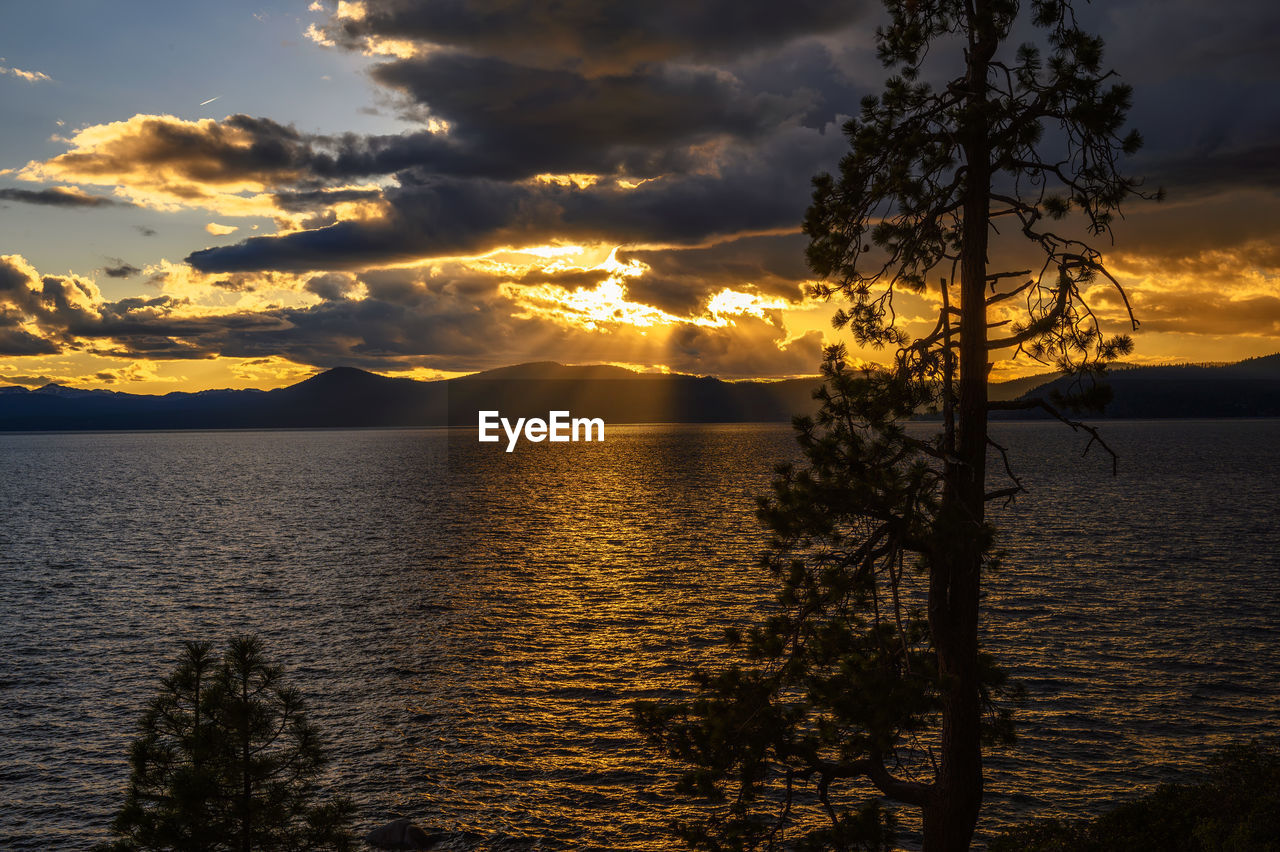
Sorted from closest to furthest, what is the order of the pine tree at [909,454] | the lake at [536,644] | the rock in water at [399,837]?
1. the pine tree at [909,454]
2. the rock in water at [399,837]
3. the lake at [536,644]

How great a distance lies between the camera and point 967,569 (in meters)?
16.5

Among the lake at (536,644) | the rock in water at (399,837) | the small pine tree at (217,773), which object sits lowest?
the rock in water at (399,837)

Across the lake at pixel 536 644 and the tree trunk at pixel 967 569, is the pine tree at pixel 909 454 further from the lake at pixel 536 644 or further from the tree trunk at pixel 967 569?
the lake at pixel 536 644

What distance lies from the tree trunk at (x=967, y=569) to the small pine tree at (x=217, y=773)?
14169 millimetres

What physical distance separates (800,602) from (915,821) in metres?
21.3

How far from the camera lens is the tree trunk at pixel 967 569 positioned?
52.9 ft

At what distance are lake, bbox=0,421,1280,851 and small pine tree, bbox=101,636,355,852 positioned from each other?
13.4m

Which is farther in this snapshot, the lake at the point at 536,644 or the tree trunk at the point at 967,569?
the lake at the point at 536,644

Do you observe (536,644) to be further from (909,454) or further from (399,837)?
(909,454)

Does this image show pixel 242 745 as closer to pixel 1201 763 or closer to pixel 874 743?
pixel 874 743

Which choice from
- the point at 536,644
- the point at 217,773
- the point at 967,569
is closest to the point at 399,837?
the point at 217,773

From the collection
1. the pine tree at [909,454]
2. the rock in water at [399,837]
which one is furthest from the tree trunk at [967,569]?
the rock in water at [399,837]

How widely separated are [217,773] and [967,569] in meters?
17.4

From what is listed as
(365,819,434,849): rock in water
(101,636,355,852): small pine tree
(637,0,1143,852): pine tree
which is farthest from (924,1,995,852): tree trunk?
(365,819,434,849): rock in water
